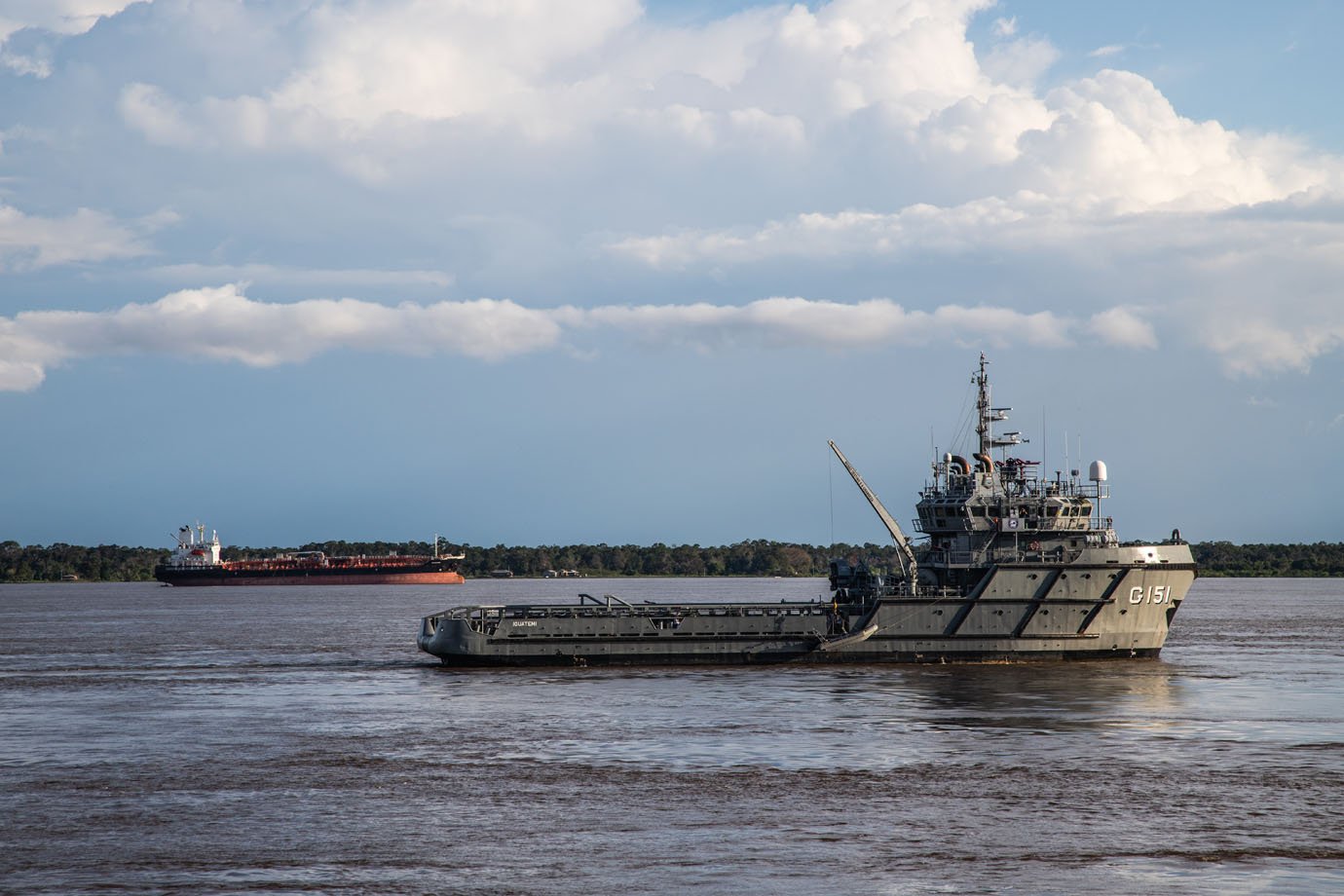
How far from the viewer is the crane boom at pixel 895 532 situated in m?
54.1

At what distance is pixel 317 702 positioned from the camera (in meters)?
48.2

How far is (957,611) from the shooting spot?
2087 inches

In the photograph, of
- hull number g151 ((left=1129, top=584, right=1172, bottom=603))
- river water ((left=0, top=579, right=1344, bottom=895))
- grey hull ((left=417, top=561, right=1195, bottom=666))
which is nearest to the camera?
river water ((left=0, top=579, right=1344, bottom=895))

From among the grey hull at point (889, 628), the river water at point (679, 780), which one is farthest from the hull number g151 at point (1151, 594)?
the river water at point (679, 780)

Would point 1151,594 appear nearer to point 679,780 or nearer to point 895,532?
point 895,532

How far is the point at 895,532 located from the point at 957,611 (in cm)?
569

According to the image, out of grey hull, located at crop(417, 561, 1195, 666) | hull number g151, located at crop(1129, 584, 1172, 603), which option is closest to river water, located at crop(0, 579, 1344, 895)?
grey hull, located at crop(417, 561, 1195, 666)

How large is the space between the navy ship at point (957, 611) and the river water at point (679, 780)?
127 centimetres

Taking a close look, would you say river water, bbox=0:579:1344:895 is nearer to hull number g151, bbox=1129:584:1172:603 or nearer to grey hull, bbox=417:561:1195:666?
grey hull, bbox=417:561:1195:666

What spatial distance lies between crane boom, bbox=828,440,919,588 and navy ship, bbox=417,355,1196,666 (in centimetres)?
11

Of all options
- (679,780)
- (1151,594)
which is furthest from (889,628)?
(679,780)

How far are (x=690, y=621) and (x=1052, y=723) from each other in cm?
1746

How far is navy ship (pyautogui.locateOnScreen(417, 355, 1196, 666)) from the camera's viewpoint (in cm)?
5253

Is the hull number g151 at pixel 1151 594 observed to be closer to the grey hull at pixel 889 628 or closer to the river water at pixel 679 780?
the grey hull at pixel 889 628
